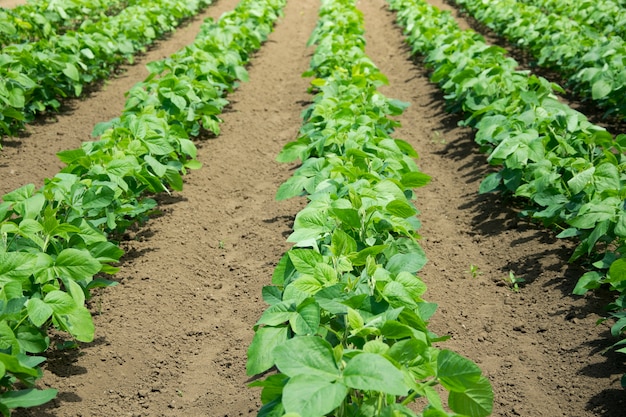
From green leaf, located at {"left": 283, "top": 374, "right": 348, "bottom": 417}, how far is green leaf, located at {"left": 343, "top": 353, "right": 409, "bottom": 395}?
4 cm

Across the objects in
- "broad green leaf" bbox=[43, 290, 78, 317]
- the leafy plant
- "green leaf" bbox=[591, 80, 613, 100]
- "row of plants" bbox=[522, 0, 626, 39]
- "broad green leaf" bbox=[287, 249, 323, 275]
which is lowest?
the leafy plant

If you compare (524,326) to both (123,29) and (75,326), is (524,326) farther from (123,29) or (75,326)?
(123,29)

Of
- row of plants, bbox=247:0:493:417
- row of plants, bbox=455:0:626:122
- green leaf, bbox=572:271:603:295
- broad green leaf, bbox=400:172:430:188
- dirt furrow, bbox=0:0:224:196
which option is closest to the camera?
row of plants, bbox=247:0:493:417

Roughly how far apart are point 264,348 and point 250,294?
160 cm

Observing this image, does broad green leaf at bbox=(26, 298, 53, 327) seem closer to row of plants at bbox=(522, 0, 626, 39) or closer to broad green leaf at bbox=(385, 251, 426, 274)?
broad green leaf at bbox=(385, 251, 426, 274)

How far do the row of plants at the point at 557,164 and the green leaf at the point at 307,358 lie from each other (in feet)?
5.54

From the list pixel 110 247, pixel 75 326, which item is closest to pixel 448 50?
pixel 110 247

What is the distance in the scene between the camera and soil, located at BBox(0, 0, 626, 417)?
2912mm

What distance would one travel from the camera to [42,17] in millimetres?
8453

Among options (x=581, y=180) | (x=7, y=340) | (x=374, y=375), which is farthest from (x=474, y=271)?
(x=7, y=340)

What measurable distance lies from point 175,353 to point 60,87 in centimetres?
471

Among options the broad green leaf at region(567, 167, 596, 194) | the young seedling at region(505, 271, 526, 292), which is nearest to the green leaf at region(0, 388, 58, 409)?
the young seedling at region(505, 271, 526, 292)

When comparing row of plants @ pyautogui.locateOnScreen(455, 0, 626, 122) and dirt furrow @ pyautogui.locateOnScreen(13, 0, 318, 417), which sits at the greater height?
row of plants @ pyautogui.locateOnScreen(455, 0, 626, 122)

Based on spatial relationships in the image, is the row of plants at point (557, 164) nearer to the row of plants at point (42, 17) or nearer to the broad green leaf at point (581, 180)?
the broad green leaf at point (581, 180)
